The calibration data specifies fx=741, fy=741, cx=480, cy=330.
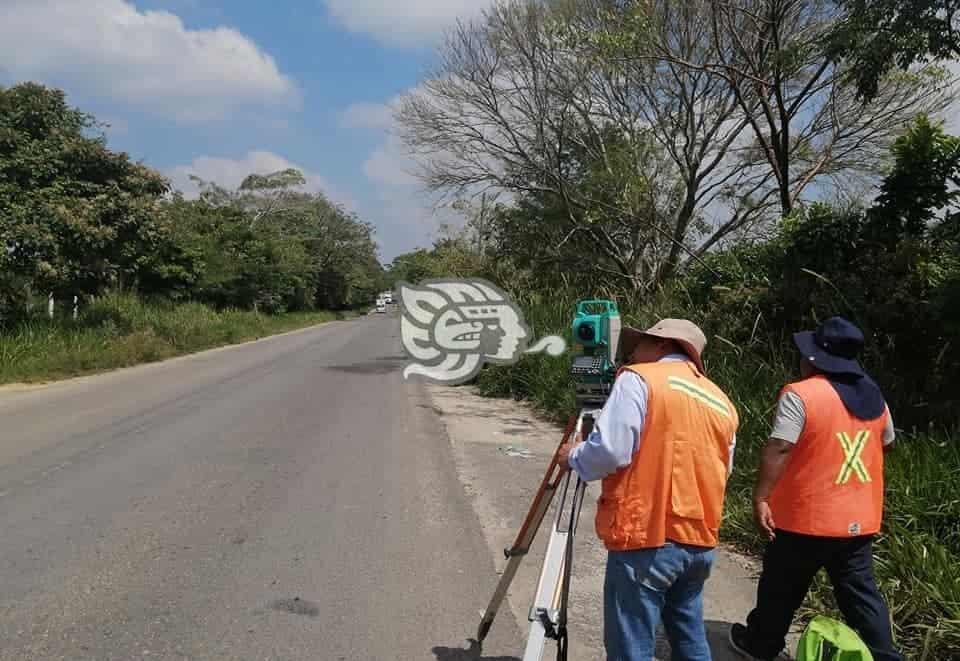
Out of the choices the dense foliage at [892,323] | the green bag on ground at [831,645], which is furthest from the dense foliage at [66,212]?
the green bag on ground at [831,645]

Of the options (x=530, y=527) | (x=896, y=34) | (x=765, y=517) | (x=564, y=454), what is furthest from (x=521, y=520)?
(x=896, y=34)

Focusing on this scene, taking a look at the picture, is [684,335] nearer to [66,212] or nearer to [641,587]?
[641,587]

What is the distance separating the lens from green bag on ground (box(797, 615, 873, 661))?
8.37 feet

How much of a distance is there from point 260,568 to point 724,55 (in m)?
11.5

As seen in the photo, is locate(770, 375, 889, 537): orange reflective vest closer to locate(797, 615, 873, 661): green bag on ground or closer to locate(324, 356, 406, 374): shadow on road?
locate(797, 615, 873, 661): green bag on ground

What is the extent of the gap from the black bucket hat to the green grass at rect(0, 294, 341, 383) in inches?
577

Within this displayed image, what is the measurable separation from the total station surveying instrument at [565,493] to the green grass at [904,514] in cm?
183

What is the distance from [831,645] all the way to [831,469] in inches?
29.2

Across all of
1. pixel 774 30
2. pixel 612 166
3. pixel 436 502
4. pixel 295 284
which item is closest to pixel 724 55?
pixel 774 30

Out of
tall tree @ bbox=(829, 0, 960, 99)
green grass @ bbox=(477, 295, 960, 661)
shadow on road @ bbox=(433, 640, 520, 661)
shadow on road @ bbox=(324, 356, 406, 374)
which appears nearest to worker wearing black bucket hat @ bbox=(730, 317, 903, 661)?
green grass @ bbox=(477, 295, 960, 661)

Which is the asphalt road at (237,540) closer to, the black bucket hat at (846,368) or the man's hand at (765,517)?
the man's hand at (765,517)

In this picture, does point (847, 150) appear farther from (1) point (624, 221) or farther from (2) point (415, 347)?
(2) point (415, 347)

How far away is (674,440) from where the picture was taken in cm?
246

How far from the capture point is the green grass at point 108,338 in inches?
576
